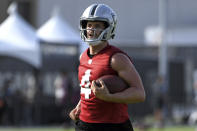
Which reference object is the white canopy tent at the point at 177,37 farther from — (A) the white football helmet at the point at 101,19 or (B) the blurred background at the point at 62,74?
(A) the white football helmet at the point at 101,19

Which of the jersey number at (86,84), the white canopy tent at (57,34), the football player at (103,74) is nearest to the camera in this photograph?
the football player at (103,74)

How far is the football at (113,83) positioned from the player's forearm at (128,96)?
0.15 feet

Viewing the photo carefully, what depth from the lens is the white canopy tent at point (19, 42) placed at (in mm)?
19500

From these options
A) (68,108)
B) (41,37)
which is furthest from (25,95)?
Result: (68,108)

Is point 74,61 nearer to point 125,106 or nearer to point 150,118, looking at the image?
point 150,118

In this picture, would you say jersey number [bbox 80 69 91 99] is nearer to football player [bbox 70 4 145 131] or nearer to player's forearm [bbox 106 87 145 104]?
football player [bbox 70 4 145 131]

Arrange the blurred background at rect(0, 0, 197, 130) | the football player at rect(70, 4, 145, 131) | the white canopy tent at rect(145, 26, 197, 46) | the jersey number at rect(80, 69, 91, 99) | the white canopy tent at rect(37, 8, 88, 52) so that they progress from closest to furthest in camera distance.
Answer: the football player at rect(70, 4, 145, 131) < the jersey number at rect(80, 69, 91, 99) < the blurred background at rect(0, 0, 197, 130) < the white canopy tent at rect(37, 8, 88, 52) < the white canopy tent at rect(145, 26, 197, 46)

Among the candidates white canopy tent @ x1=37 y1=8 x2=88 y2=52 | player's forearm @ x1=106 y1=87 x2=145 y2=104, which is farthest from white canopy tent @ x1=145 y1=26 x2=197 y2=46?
player's forearm @ x1=106 y1=87 x2=145 y2=104

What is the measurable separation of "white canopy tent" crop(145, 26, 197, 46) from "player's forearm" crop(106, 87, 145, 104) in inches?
872

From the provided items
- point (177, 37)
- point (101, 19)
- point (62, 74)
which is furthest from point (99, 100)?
point (177, 37)

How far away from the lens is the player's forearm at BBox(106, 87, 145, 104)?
506 centimetres

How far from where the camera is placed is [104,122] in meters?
5.25

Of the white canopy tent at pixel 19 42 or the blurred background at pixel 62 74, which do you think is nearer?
the blurred background at pixel 62 74

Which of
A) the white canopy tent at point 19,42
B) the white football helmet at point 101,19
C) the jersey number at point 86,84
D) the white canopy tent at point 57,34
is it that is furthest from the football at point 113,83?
the white canopy tent at point 19,42
